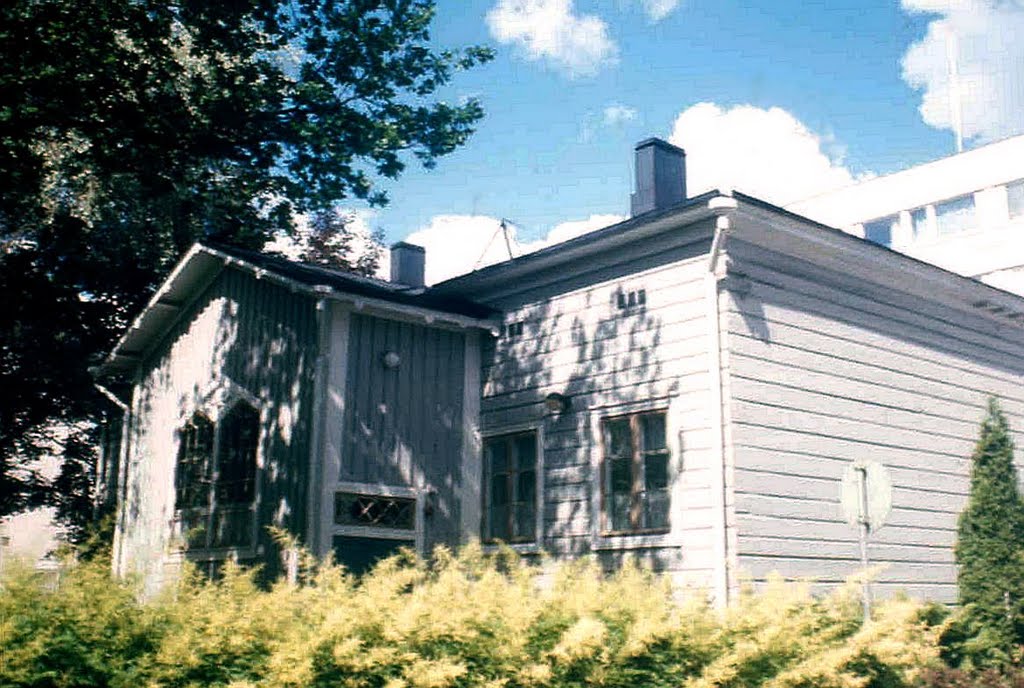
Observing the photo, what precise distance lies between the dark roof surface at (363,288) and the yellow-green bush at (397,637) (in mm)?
7099

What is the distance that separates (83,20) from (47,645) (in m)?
10.5

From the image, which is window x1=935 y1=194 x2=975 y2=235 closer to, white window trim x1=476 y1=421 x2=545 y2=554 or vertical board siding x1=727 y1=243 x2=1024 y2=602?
vertical board siding x1=727 y1=243 x2=1024 y2=602

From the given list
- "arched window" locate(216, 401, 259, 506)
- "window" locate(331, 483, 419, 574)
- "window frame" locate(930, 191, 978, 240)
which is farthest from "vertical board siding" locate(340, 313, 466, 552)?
"window frame" locate(930, 191, 978, 240)

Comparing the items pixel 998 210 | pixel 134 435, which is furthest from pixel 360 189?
pixel 998 210

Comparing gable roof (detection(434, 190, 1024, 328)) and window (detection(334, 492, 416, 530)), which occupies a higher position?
gable roof (detection(434, 190, 1024, 328))

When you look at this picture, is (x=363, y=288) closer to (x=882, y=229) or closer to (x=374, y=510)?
(x=374, y=510)

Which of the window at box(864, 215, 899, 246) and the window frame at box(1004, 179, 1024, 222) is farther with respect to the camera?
the window at box(864, 215, 899, 246)

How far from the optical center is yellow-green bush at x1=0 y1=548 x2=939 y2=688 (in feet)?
21.2

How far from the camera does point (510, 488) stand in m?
15.3

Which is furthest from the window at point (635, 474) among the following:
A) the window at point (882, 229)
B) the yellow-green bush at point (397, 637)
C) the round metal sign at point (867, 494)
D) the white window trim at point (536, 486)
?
the window at point (882, 229)

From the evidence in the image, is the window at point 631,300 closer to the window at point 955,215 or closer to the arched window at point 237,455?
the arched window at point 237,455

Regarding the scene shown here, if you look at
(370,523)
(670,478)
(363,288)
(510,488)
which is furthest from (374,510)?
(670,478)

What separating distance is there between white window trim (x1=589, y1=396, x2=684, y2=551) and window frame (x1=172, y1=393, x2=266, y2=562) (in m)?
4.81

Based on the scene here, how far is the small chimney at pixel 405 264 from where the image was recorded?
19.3 meters
